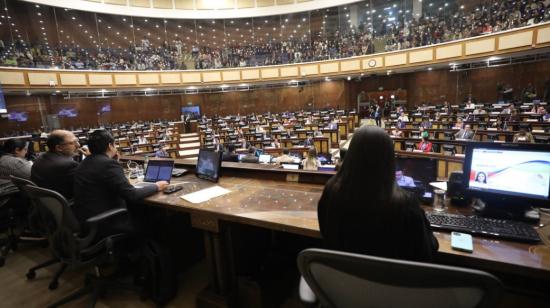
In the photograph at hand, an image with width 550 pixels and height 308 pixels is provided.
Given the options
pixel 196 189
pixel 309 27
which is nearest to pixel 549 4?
pixel 309 27

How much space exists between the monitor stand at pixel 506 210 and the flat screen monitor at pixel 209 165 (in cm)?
212

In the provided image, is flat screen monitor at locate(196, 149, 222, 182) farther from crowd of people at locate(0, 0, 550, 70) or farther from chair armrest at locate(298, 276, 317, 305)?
crowd of people at locate(0, 0, 550, 70)

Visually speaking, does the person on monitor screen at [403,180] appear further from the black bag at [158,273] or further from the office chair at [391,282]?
the black bag at [158,273]

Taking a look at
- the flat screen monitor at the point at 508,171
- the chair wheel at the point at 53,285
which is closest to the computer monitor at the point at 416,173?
the flat screen monitor at the point at 508,171

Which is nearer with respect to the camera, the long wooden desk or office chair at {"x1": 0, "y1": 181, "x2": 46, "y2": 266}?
the long wooden desk

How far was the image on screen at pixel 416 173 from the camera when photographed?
1966 mm

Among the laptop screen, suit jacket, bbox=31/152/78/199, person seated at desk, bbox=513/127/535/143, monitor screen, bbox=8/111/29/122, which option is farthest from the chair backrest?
monitor screen, bbox=8/111/29/122

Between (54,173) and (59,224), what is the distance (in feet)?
2.50

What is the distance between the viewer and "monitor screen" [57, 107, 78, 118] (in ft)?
46.2

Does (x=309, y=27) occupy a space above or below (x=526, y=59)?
above

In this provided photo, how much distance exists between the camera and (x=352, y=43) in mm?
16062

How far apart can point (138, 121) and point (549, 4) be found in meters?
19.2

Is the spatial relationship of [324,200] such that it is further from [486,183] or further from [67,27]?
[67,27]

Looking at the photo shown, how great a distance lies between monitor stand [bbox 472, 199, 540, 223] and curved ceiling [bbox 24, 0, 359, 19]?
54.9 feet
